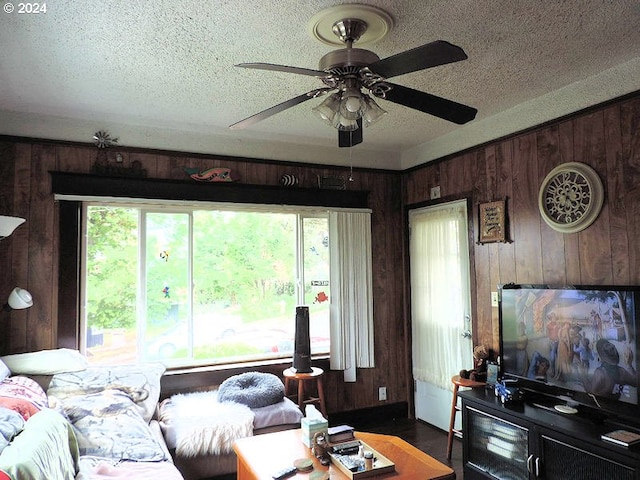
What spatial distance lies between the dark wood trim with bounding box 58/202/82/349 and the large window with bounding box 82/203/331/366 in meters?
0.08

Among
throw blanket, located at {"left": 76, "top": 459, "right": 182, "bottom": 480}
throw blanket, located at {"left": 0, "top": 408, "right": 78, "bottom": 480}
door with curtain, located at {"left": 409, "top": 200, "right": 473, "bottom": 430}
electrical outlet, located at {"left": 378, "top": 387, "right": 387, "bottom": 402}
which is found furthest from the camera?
electrical outlet, located at {"left": 378, "top": 387, "right": 387, "bottom": 402}

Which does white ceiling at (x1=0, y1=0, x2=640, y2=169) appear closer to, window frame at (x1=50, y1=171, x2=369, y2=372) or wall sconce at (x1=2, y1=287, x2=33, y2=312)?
window frame at (x1=50, y1=171, x2=369, y2=372)

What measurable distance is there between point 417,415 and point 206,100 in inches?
135

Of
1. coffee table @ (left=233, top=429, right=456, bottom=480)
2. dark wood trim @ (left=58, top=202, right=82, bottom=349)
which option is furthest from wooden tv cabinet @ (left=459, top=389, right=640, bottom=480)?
dark wood trim @ (left=58, top=202, right=82, bottom=349)

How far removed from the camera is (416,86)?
2912mm

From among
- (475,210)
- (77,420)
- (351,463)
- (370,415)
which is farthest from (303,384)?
(475,210)

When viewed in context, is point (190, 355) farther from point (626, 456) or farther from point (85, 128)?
point (626, 456)

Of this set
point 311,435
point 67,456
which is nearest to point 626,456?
point 311,435

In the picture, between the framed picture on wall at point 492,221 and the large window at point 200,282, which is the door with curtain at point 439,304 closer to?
the framed picture on wall at point 492,221

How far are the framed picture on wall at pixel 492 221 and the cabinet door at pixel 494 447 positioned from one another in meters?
1.28

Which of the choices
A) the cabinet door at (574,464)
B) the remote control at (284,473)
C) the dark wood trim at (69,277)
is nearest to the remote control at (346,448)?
the remote control at (284,473)

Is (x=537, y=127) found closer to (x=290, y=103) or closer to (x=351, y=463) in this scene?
(x=290, y=103)

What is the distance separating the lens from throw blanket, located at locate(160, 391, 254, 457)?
2.87 meters

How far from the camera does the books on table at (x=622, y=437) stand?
2.16 meters
